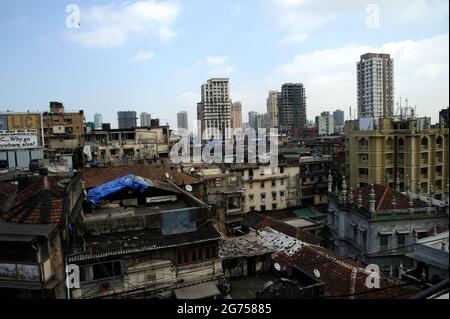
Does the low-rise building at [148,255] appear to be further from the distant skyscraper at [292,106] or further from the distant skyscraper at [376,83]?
the distant skyscraper at [292,106]

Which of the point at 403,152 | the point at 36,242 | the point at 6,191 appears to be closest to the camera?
the point at 36,242

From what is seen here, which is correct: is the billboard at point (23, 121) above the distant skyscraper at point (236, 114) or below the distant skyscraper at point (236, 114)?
below

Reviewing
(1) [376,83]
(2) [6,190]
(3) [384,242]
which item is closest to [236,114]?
(1) [376,83]

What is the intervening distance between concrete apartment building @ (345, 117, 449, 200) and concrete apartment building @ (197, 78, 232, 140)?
136ft

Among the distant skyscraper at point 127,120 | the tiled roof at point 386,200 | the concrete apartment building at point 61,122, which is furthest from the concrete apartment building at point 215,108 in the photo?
the tiled roof at point 386,200

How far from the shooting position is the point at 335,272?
12.0 metres

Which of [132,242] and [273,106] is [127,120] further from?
[132,242]

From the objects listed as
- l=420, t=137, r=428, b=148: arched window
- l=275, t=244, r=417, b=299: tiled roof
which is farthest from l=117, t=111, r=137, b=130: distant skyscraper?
l=275, t=244, r=417, b=299: tiled roof

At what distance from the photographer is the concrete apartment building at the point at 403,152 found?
2912 centimetres

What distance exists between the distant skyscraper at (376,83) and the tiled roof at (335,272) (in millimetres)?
53135

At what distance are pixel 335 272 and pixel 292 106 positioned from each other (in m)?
76.2

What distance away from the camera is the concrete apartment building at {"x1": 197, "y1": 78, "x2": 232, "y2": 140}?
70.6 metres

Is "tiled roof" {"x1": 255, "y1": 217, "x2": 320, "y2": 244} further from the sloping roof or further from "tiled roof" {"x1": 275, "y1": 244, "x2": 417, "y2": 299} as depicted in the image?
the sloping roof

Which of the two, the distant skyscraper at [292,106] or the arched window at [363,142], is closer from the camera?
the arched window at [363,142]
